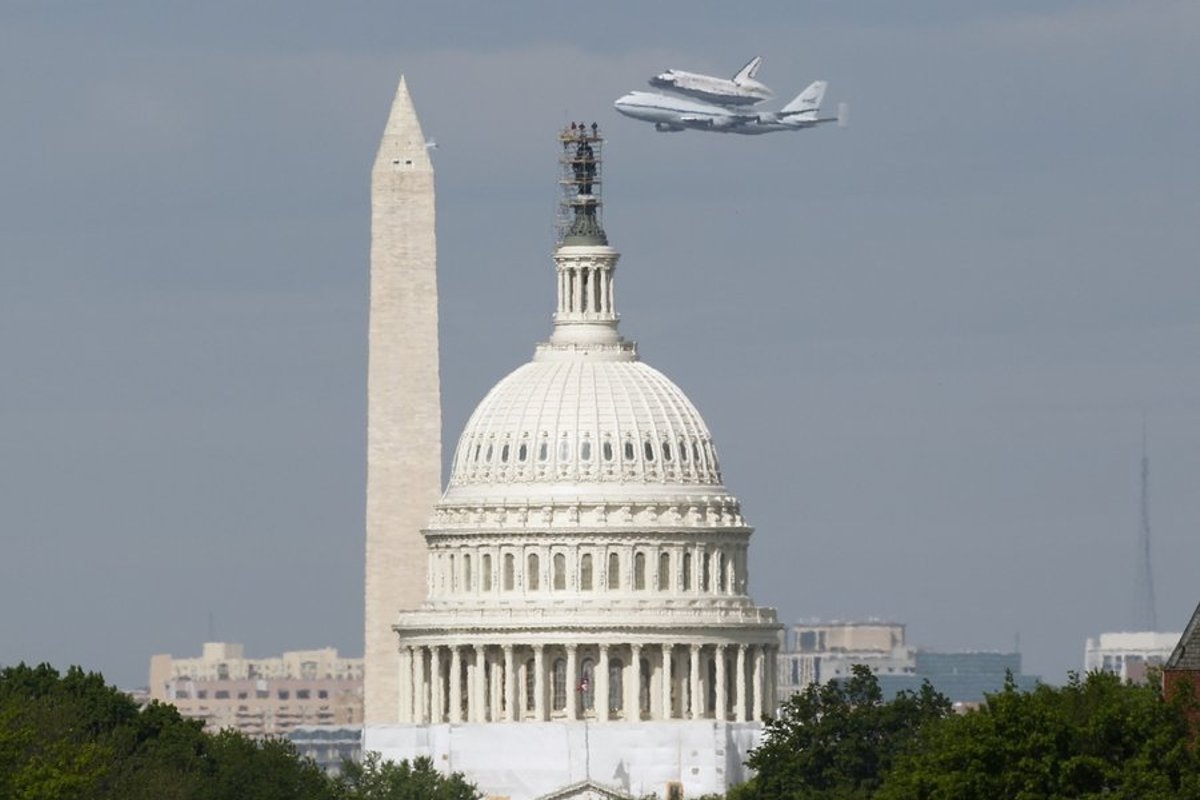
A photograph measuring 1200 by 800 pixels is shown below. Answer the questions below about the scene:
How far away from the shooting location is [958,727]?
423 feet

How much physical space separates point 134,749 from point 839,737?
24.8 m

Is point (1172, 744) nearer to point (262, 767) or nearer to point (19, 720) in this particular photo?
point (19, 720)

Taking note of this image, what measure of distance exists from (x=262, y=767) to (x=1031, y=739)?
64.9 m

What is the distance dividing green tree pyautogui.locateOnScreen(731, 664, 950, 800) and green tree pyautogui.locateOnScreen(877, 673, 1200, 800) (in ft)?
142

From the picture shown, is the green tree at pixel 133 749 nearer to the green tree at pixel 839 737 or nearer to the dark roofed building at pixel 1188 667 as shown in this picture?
the green tree at pixel 839 737

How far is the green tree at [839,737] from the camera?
173625 millimetres

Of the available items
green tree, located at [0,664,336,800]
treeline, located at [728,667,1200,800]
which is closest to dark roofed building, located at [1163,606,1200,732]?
treeline, located at [728,667,1200,800]

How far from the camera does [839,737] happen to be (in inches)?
6934

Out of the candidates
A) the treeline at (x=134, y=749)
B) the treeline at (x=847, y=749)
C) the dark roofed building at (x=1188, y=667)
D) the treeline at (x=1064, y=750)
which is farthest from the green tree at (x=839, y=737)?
the dark roofed building at (x=1188, y=667)

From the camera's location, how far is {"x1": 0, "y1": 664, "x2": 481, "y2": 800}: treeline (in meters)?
158

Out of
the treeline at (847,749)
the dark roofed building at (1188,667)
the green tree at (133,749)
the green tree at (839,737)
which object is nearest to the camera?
the dark roofed building at (1188,667)

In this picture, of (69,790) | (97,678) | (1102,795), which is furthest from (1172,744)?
(97,678)

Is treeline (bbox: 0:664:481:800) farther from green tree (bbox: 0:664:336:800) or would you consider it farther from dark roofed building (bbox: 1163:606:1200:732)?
dark roofed building (bbox: 1163:606:1200:732)

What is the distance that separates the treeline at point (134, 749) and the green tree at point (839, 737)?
1526cm
